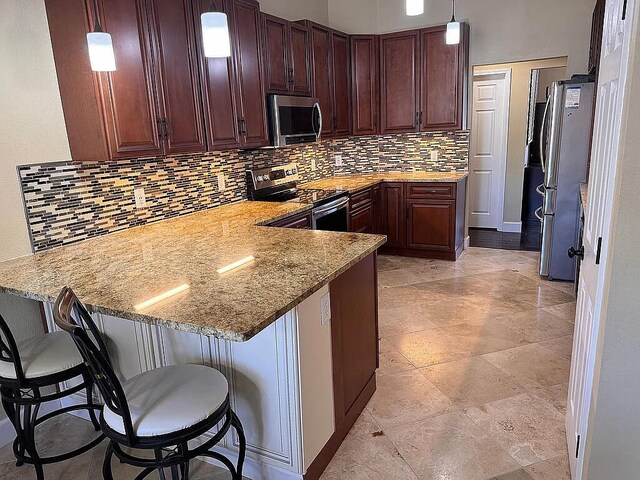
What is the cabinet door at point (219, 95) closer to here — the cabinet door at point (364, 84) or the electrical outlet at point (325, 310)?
the electrical outlet at point (325, 310)

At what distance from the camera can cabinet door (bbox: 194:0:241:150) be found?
2844 millimetres

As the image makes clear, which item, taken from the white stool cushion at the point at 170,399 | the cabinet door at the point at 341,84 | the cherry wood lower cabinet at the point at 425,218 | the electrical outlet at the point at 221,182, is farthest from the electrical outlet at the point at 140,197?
the cherry wood lower cabinet at the point at 425,218

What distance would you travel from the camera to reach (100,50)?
1.98 metres

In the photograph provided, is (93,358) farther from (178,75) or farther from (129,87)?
(178,75)

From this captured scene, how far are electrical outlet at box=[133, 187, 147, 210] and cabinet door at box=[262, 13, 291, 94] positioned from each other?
131cm

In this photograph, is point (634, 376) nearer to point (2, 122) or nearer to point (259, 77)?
point (2, 122)

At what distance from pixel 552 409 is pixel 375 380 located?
0.94 m

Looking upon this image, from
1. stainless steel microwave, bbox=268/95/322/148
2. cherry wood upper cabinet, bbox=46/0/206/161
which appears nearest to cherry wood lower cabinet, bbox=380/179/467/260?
stainless steel microwave, bbox=268/95/322/148

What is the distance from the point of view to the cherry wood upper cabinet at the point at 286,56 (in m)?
3.49

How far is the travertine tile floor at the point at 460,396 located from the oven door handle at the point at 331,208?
0.90m

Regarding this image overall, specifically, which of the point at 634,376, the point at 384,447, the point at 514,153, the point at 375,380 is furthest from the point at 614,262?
the point at 514,153

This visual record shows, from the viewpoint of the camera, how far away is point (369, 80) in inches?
196

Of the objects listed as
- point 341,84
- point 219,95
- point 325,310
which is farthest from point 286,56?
point 325,310

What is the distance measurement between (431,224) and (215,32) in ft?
11.4
